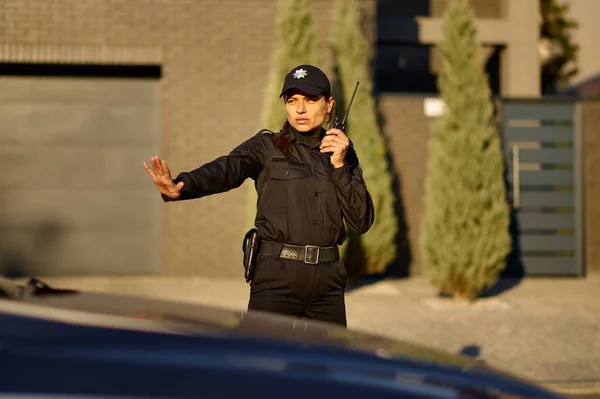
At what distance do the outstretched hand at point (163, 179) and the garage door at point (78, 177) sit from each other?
7782 mm

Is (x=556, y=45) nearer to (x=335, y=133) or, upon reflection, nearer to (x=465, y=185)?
(x=465, y=185)

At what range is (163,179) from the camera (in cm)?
314

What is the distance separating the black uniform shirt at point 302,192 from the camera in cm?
342

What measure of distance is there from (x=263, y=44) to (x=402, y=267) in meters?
3.70

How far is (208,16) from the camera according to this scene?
1066cm

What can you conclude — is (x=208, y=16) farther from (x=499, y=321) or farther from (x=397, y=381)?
(x=397, y=381)

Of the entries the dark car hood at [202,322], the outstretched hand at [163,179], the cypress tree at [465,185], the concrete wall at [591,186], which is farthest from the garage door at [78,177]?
the dark car hood at [202,322]

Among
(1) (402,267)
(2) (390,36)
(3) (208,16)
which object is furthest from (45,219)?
(2) (390,36)

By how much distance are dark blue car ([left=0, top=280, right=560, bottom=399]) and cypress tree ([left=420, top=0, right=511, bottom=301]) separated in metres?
7.12

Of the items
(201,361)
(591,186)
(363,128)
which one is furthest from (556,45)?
(201,361)

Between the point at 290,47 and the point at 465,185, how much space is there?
2.60 meters

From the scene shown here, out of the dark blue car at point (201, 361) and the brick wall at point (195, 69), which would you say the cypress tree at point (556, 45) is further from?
the dark blue car at point (201, 361)

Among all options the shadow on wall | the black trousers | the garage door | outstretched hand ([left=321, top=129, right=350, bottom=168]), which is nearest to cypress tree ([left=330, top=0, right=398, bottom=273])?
the garage door

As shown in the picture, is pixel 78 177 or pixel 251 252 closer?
pixel 251 252
